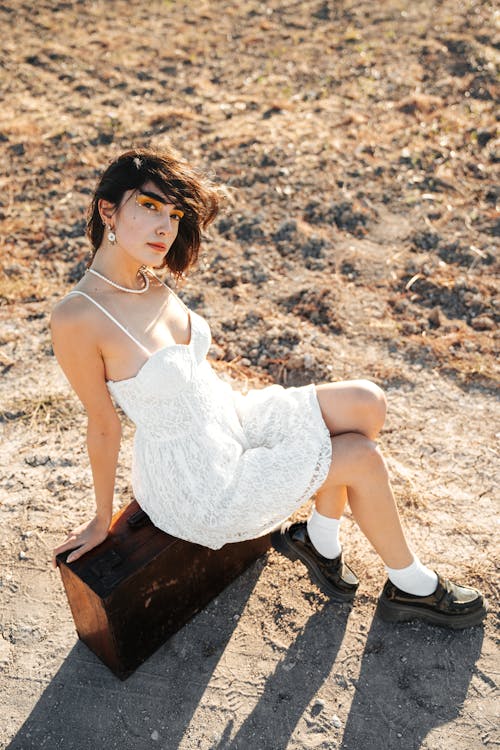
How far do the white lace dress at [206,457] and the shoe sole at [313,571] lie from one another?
33cm

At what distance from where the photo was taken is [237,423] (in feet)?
8.15

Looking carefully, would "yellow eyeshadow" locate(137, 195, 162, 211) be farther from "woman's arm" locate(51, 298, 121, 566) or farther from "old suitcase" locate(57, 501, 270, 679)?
"old suitcase" locate(57, 501, 270, 679)

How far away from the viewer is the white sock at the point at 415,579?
2.45 m

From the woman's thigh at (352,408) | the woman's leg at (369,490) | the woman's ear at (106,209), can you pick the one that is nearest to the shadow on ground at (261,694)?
the woman's leg at (369,490)

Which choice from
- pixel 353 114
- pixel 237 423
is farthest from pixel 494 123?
pixel 237 423

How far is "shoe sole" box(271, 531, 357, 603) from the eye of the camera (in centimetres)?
259

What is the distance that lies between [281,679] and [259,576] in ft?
1.44

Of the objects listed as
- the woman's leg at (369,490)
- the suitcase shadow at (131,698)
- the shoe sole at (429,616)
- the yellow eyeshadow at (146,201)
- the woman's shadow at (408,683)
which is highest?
the yellow eyeshadow at (146,201)

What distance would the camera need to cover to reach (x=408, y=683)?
238cm

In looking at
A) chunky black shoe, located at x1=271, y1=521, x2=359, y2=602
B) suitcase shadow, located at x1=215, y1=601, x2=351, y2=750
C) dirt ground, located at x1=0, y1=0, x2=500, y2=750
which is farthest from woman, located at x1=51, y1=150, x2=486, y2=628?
dirt ground, located at x1=0, y1=0, x2=500, y2=750

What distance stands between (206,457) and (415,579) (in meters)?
0.87

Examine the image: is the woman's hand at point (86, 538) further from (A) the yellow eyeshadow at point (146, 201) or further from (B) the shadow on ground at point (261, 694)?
(A) the yellow eyeshadow at point (146, 201)

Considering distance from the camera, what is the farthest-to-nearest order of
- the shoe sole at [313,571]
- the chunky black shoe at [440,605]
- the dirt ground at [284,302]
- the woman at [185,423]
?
the shoe sole at [313,571], the chunky black shoe at [440,605], the dirt ground at [284,302], the woman at [185,423]

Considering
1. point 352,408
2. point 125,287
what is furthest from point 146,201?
point 352,408
